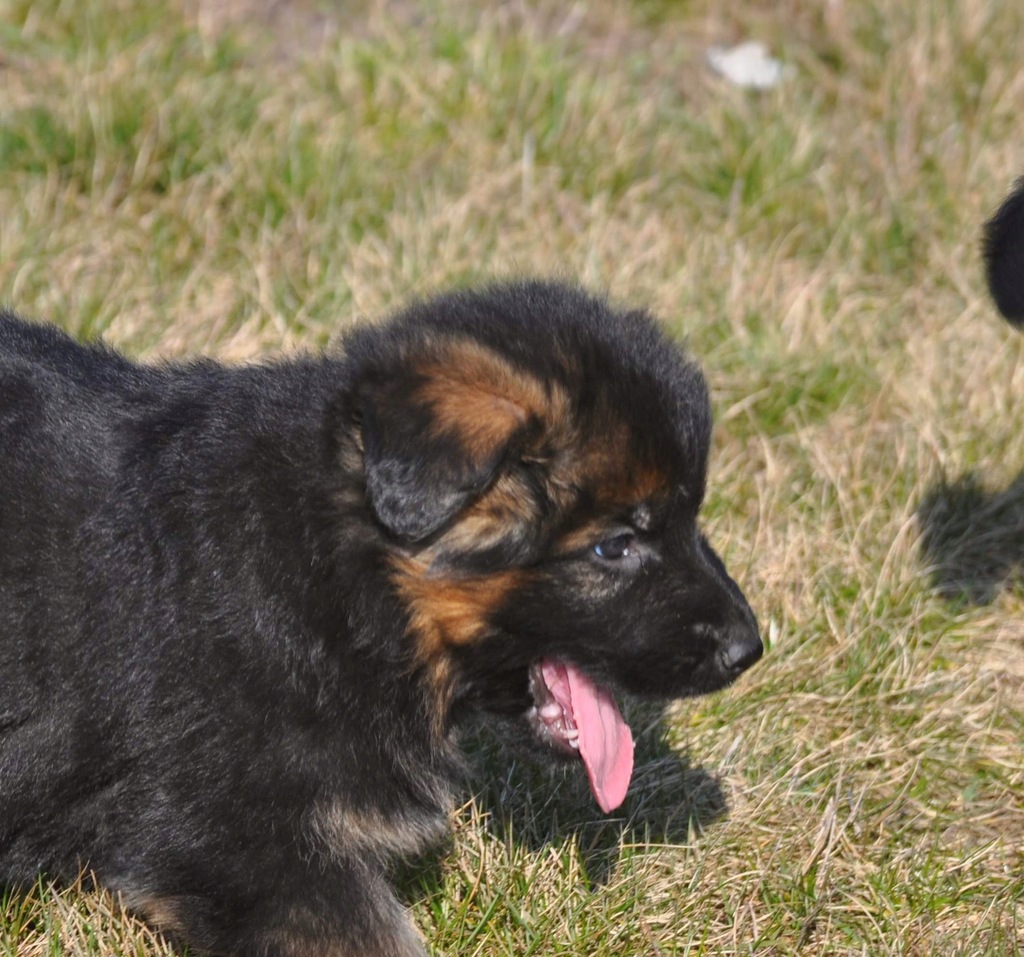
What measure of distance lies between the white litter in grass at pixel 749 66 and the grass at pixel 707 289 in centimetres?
9

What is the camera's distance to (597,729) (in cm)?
331

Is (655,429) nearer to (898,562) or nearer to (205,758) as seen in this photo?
(205,758)

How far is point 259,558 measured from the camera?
3.03 m

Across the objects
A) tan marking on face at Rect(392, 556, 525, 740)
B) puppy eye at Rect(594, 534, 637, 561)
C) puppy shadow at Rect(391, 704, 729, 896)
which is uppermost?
puppy eye at Rect(594, 534, 637, 561)

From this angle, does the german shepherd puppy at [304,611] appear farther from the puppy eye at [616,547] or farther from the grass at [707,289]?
the grass at [707,289]

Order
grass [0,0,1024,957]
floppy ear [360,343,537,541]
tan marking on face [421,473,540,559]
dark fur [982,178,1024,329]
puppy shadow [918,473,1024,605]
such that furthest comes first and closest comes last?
puppy shadow [918,473,1024,605], dark fur [982,178,1024,329], grass [0,0,1024,957], tan marking on face [421,473,540,559], floppy ear [360,343,537,541]

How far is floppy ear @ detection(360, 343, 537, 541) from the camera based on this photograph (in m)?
2.76

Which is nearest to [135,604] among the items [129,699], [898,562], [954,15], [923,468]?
[129,699]

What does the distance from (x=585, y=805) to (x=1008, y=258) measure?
1.78 m

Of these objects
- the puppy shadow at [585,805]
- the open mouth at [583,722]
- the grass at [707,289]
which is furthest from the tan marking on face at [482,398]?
the grass at [707,289]

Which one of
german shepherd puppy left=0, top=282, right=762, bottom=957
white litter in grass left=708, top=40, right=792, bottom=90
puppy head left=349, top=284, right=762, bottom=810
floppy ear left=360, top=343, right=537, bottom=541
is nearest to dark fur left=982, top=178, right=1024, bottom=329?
puppy head left=349, top=284, right=762, bottom=810

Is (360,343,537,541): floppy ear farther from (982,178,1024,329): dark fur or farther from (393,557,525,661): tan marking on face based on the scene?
(982,178,1024,329): dark fur

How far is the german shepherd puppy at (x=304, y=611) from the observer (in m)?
2.98

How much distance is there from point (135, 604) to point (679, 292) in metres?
3.04
